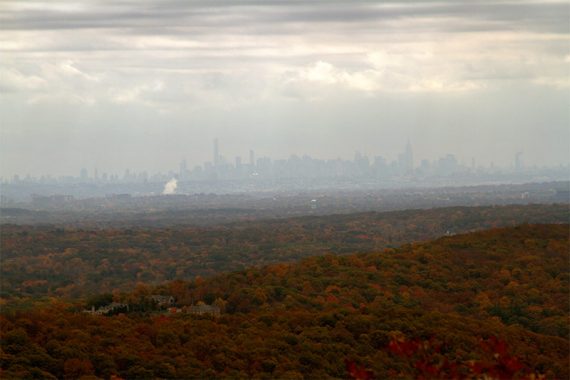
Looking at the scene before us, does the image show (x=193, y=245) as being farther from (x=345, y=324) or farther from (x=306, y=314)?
(x=345, y=324)

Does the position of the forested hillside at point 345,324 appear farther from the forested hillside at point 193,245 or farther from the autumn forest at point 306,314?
the forested hillside at point 193,245

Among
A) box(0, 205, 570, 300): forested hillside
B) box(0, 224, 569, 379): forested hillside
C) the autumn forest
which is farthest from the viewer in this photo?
box(0, 205, 570, 300): forested hillside

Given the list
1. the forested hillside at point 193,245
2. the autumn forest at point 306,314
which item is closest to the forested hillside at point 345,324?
the autumn forest at point 306,314

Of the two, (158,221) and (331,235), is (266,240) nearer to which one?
(331,235)

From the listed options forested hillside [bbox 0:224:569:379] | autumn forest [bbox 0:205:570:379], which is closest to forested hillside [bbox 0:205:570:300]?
autumn forest [bbox 0:205:570:379]

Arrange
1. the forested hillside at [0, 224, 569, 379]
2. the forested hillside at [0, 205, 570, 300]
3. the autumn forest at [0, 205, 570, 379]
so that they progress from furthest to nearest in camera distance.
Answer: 1. the forested hillside at [0, 205, 570, 300]
2. the autumn forest at [0, 205, 570, 379]
3. the forested hillside at [0, 224, 569, 379]

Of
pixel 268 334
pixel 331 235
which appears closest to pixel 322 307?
pixel 268 334

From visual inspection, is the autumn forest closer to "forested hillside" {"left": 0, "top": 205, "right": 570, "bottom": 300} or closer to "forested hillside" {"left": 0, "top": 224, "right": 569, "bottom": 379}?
"forested hillside" {"left": 0, "top": 224, "right": 569, "bottom": 379}
